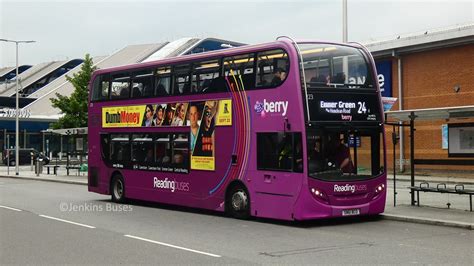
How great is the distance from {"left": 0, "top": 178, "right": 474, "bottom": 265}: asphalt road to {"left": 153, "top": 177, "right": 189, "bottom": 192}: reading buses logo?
2.12ft

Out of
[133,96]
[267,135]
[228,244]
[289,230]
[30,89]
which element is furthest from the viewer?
[30,89]

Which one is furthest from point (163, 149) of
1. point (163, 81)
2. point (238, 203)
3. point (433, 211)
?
point (433, 211)

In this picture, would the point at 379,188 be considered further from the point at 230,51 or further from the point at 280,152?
the point at 230,51

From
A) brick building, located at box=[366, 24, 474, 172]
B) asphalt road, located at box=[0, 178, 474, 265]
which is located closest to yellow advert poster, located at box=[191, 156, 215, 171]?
asphalt road, located at box=[0, 178, 474, 265]

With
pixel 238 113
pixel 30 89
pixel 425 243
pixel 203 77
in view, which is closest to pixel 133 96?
pixel 203 77

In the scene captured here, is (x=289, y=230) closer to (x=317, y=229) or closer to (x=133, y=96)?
(x=317, y=229)

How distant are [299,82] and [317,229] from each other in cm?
305

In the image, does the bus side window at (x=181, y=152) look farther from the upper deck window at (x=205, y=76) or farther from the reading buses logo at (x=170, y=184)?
the upper deck window at (x=205, y=76)

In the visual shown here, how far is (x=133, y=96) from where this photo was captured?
16891 millimetres

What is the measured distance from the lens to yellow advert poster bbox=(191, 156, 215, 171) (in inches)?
562

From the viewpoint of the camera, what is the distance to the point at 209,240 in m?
10.4

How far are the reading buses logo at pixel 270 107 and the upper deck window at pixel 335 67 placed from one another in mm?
721

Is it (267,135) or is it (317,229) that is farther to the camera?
(267,135)

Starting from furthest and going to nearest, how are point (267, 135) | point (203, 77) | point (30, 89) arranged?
point (30, 89), point (203, 77), point (267, 135)
